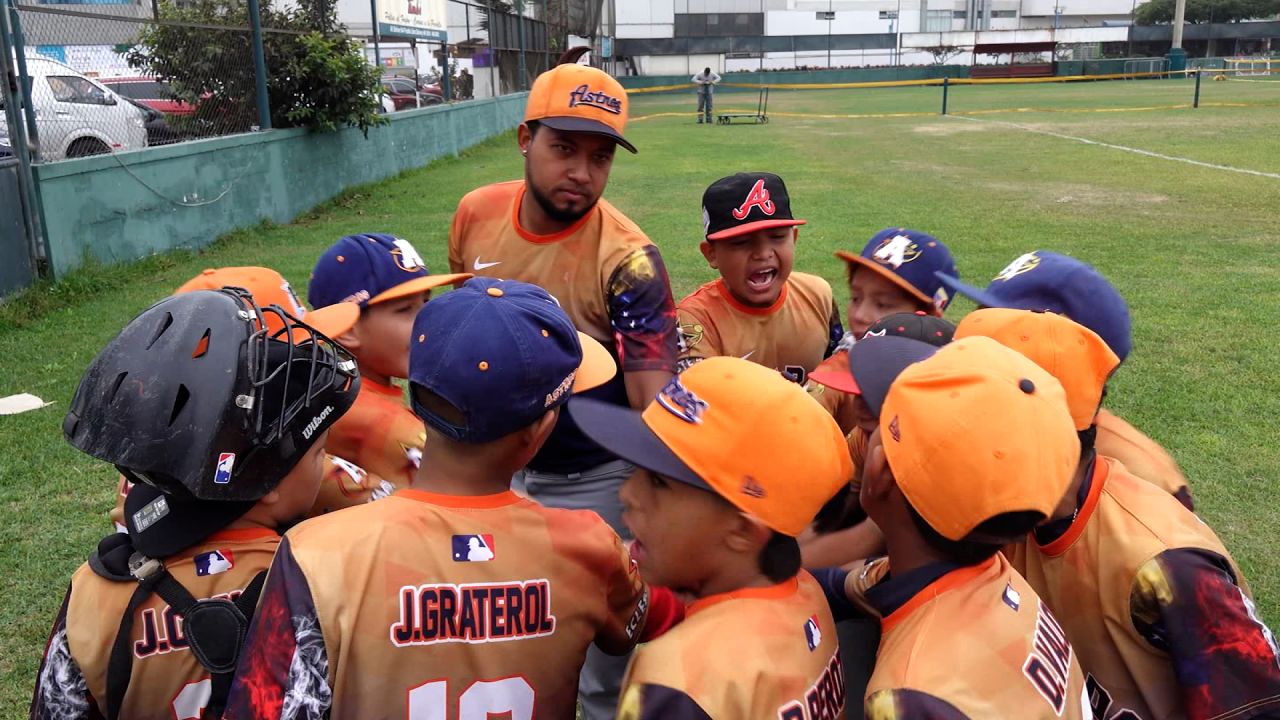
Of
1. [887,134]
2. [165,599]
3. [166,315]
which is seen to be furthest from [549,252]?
[887,134]

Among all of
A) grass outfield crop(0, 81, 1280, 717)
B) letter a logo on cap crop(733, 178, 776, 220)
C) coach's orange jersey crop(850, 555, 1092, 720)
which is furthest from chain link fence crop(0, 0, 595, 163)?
coach's orange jersey crop(850, 555, 1092, 720)

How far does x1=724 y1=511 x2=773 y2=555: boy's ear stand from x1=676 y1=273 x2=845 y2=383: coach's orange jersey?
166 centimetres

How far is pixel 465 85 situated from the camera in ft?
86.5

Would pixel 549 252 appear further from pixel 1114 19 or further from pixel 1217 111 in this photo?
pixel 1114 19

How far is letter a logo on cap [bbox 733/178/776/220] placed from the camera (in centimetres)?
358

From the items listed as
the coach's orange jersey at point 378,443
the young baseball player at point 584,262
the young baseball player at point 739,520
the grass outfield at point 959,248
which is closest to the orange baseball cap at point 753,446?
the young baseball player at point 739,520

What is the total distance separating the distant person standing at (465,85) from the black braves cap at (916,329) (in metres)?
24.1

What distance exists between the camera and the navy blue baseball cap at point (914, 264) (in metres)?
3.56

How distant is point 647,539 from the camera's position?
2.10m

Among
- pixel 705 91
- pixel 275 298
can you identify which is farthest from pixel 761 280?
pixel 705 91

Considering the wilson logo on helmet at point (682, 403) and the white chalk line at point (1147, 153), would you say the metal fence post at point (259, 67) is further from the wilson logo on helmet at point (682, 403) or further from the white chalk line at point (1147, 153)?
the white chalk line at point (1147, 153)

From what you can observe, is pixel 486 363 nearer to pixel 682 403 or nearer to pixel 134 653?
pixel 682 403

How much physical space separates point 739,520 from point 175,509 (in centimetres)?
118

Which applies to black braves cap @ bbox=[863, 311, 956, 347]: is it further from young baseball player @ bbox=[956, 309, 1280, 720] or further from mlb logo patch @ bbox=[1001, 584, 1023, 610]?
mlb logo patch @ bbox=[1001, 584, 1023, 610]
